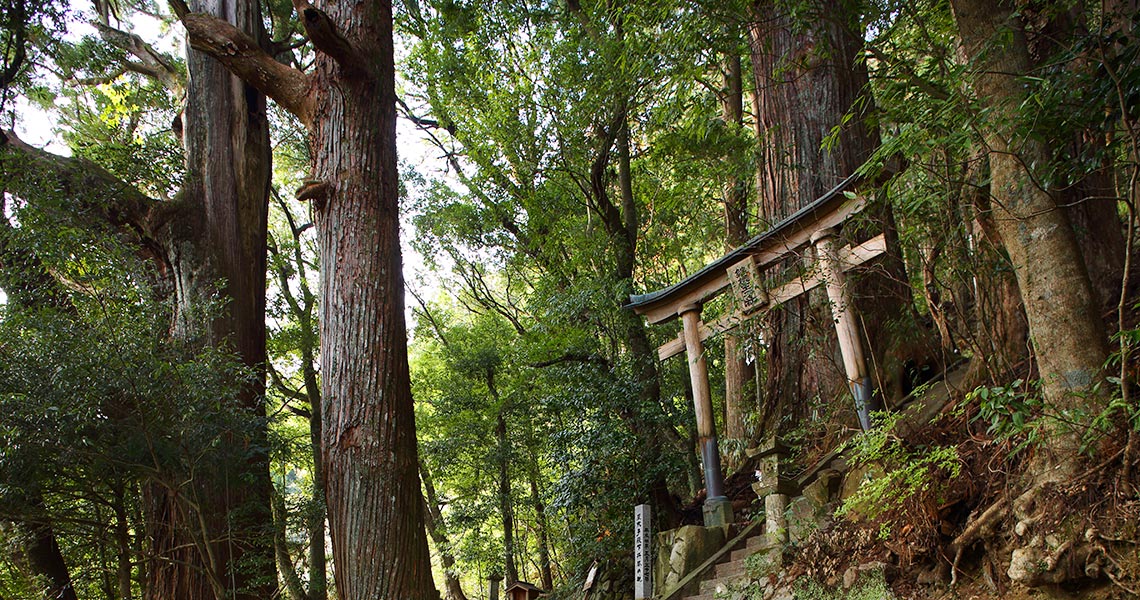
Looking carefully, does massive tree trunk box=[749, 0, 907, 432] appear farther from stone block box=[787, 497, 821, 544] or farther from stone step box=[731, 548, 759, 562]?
stone step box=[731, 548, 759, 562]

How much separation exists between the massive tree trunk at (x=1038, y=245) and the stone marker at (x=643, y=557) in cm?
417

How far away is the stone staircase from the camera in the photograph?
6.06 m

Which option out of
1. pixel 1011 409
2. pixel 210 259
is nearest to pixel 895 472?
pixel 1011 409

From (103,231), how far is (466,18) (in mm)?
6312

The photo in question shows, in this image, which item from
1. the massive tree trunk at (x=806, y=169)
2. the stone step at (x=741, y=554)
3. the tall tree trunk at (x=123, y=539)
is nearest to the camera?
the tall tree trunk at (x=123, y=539)

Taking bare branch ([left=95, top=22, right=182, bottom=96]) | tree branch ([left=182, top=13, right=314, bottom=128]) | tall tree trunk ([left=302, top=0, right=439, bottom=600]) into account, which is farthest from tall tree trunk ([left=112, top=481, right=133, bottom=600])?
bare branch ([left=95, top=22, right=182, bottom=96])

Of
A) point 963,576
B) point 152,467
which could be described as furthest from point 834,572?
point 152,467

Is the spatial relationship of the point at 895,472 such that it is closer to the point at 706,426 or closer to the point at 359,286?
the point at 706,426

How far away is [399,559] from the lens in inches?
203

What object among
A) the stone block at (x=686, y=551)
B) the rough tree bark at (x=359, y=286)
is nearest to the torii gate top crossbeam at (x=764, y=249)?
the stone block at (x=686, y=551)

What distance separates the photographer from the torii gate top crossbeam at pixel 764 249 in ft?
22.2

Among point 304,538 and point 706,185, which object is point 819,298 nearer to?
point 706,185

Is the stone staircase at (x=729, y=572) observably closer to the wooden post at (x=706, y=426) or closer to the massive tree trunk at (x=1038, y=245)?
the wooden post at (x=706, y=426)

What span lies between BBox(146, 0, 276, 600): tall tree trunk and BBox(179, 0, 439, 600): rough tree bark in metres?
1.28
